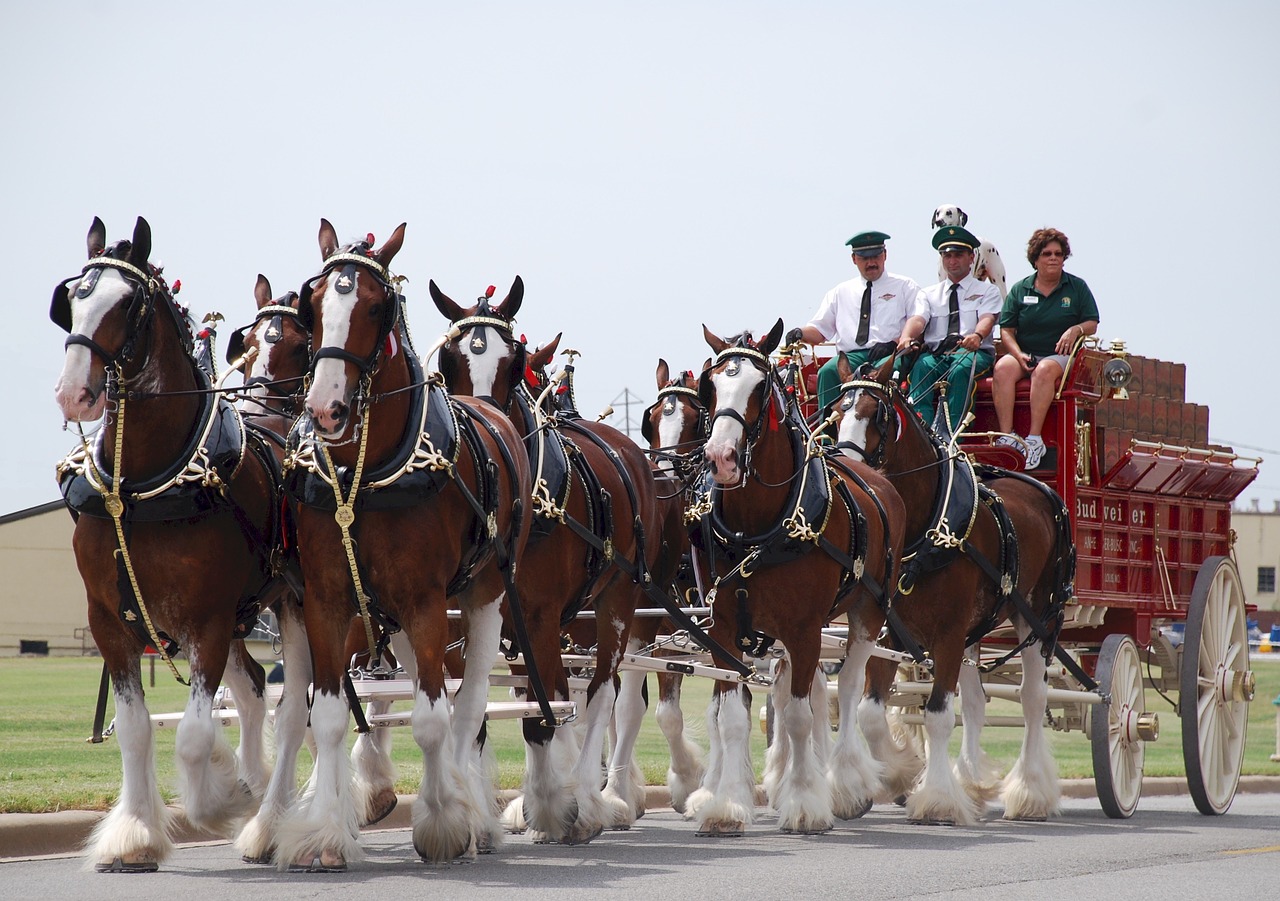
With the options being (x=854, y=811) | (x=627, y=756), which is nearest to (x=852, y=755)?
(x=854, y=811)

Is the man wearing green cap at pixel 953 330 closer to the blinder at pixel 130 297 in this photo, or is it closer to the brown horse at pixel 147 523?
the brown horse at pixel 147 523

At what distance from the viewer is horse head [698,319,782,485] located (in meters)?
8.73

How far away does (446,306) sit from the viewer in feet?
30.7

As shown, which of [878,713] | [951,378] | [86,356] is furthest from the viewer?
[951,378]

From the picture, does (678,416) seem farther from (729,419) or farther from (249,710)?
(249,710)

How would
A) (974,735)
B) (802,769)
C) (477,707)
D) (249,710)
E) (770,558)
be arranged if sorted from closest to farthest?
(477,707), (249,710), (770,558), (802,769), (974,735)

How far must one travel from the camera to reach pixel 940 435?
11625mm

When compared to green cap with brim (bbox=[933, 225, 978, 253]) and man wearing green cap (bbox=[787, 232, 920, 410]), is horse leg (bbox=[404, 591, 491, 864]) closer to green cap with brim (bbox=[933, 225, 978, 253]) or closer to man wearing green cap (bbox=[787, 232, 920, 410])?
man wearing green cap (bbox=[787, 232, 920, 410])

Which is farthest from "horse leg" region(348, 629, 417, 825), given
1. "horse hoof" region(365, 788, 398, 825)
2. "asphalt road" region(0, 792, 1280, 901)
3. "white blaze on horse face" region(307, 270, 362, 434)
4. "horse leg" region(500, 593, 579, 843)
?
"white blaze on horse face" region(307, 270, 362, 434)

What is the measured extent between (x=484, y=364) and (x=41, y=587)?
44770 mm

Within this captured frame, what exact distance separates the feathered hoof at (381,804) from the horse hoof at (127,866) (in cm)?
210

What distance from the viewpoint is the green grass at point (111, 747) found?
9.82 metres

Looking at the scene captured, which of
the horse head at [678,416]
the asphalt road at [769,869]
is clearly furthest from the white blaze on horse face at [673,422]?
the asphalt road at [769,869]

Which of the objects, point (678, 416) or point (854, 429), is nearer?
point (854, 429)
